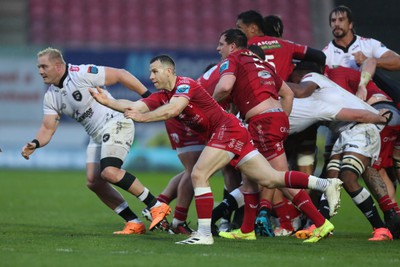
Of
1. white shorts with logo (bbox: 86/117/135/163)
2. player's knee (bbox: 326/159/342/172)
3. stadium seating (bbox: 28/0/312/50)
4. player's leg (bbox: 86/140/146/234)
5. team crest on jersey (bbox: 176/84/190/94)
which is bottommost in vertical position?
player's leg (bbox: 86/140/146/234)

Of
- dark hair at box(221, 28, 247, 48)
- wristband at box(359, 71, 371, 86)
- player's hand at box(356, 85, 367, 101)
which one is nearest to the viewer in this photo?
dark hair at box(221, 28, 247, 48)

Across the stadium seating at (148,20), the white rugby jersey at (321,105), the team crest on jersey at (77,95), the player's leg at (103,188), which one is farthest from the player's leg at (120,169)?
the stadium seating at (148,20)

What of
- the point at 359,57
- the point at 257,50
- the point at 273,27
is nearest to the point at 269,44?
the point at 273,27

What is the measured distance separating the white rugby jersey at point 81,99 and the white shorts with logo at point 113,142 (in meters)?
0.11

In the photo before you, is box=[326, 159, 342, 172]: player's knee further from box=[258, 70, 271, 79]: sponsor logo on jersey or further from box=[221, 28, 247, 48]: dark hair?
box=[221, 28, 247, 48]: dark hair

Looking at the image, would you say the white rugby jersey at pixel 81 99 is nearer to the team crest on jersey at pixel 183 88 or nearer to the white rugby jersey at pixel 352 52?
the team crest on jersey at pixel 183 88

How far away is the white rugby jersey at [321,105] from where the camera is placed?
10.1 m

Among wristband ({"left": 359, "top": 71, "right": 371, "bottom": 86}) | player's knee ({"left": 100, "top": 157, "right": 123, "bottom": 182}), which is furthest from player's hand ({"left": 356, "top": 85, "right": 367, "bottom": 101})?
player's knee ({"left": 100, "top": 157, "right": 123, "bottom": 182})

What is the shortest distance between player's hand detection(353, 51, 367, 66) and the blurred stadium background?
10955 millimetres

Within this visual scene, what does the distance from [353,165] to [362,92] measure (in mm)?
1231

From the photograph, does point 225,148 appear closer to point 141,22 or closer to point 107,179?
point 107,179

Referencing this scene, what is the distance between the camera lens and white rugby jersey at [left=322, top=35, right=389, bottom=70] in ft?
38.4

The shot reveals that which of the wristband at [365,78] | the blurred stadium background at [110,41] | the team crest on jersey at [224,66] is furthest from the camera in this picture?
the blurred stadium background at [110,41]

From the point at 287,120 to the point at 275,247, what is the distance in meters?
1.69
